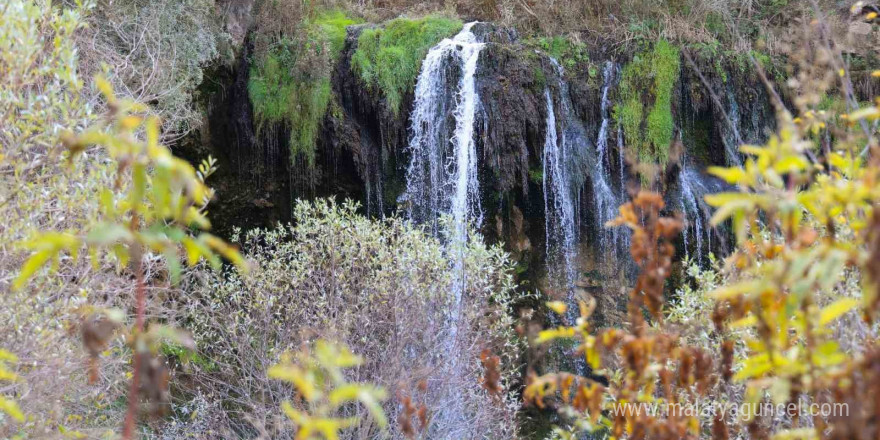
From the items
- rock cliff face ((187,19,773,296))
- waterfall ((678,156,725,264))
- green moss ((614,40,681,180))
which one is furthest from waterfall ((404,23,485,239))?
waterfall ((678,156,725,264))

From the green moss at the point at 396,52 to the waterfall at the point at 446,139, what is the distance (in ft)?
0.87

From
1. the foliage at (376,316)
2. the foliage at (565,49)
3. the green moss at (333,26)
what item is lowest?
the foliage at (376,316)

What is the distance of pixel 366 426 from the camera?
16.6ft

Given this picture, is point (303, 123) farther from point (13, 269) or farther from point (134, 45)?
point (13, 269)

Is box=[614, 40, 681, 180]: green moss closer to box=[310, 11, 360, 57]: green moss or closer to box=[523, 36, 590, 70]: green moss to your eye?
box=[523, 36, 590, 70]: green moss

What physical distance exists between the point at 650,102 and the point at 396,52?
13.0 feet

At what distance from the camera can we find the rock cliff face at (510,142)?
913 centimetres

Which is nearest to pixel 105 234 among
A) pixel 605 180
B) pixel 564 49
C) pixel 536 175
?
pixel 536 175

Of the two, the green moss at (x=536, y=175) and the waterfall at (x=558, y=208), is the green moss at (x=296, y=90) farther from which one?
the waterfall at (x=558, y=208)

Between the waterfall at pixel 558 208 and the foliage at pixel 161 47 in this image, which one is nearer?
the foliage at pixel 161 47

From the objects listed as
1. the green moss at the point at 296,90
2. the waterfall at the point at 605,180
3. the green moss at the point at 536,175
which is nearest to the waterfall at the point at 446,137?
the green moss at the point at 536,175

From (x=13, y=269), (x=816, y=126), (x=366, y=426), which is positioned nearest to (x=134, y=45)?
(x=13, y=269)

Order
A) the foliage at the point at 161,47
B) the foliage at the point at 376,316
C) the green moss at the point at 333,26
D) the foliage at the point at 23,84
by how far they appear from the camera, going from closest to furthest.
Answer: the foliage at the point at 23,84 < the foliage at the point at 376,316 < the foliage at the point at 161,47 < the green moss at the point at 333,26

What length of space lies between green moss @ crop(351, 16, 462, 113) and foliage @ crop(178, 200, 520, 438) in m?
2.97
